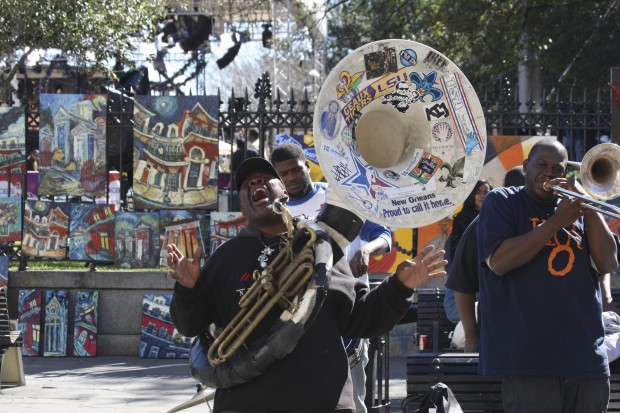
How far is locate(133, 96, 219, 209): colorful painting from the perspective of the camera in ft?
32.8

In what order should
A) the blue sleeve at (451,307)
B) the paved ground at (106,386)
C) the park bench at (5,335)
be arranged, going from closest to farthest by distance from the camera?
the blue sleeve at (451,307) → the paved ground at (106,386) → the park bench at (5,335)

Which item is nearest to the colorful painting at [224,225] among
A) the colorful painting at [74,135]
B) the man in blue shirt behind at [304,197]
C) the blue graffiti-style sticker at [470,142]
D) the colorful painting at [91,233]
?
the colorful painting at [91,233]

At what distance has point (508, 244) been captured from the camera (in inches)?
172

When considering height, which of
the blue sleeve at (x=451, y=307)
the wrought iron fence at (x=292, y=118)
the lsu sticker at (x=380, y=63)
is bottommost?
the blue sleeve at (x=451, y=307)

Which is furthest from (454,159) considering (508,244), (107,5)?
(107,5)

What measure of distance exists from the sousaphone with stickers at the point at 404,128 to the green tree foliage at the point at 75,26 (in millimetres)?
8974

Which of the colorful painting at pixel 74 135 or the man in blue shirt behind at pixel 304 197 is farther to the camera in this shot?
the colorful painting at pixel 74 135

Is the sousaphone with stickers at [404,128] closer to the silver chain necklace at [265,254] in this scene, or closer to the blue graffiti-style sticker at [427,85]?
the blue graffiti-style sticker at [427,85]

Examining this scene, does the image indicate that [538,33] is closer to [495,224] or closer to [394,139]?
Result: [495,224]

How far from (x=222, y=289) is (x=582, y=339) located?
148cm

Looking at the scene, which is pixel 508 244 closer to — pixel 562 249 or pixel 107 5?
pixel 562 249

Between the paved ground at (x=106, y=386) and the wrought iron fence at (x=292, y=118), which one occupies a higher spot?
the wrought iron fence at (x=292, y=118)

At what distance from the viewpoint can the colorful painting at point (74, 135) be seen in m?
10.1

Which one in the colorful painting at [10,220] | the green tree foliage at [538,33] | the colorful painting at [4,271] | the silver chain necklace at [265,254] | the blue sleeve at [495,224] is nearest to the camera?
the silver chain necklace at [265,254]
